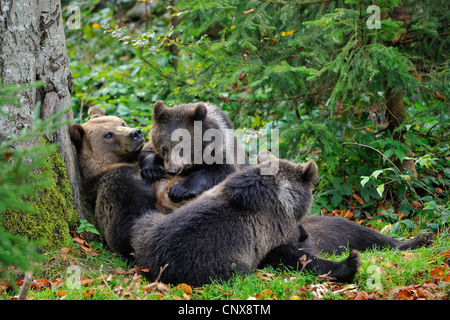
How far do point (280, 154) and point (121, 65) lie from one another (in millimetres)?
7295

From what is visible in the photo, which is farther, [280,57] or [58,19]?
[280,57]

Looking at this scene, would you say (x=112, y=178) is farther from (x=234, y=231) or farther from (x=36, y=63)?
(x=234, y=231)

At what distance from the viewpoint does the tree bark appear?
5.36 metres

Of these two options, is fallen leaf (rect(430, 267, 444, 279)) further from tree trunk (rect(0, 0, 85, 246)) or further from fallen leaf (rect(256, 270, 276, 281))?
tree trunk (rect(0, 0, 85, 246))

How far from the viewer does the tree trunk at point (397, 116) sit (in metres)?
7.76

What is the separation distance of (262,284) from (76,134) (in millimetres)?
3456

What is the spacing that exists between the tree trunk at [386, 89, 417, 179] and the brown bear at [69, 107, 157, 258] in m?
4.24

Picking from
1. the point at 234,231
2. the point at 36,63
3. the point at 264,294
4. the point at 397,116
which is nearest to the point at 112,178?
the point at 36,63

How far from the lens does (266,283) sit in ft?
15.6

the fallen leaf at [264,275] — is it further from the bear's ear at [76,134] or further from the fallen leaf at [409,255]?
the bear's ear at [76,134]

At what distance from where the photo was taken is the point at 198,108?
22.1 feet

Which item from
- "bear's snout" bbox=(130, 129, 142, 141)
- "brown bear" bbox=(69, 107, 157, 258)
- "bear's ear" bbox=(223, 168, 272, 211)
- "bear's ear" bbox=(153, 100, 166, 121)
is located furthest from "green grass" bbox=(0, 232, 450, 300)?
"bear's ear" bbox=(153, 100, 166, 121)

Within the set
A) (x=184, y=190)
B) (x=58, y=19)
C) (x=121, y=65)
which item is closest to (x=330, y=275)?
(x=184, y=190)

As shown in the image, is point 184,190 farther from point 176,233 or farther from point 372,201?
point 372,201
